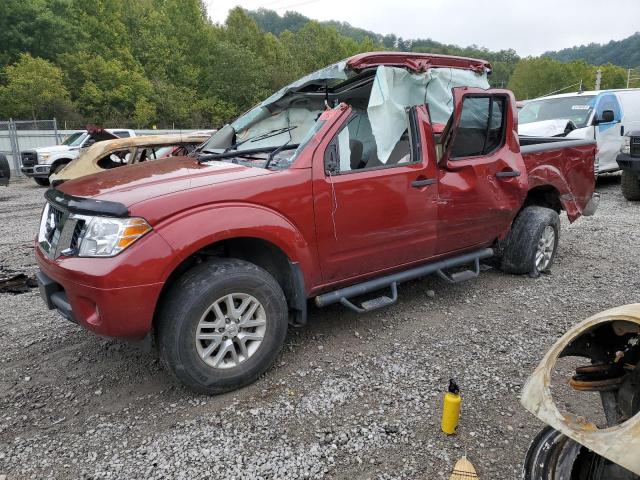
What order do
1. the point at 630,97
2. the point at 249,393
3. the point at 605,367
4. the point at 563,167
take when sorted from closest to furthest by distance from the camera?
the point at 605,367
the point at 249,393
the point at 563,167
the point at 630,97

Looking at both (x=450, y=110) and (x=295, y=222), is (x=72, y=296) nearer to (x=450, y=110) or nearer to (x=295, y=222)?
(x=295, y=222)

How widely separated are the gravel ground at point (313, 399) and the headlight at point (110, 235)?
38.5 inches

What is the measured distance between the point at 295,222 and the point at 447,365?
1.44 metres

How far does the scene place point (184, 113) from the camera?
41.5m

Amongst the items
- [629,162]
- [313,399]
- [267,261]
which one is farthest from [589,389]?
[629,162]

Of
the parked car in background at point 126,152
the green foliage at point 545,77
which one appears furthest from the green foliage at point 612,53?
the parked car in background at point 126,152

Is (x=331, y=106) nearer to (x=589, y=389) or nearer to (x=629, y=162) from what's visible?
(x=589, y=389)

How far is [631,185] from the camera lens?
9.12 m

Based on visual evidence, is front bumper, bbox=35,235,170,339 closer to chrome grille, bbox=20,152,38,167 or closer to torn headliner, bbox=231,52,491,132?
torn headliner, bbox=231,52,491,132

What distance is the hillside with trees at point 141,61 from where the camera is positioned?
1201 inches

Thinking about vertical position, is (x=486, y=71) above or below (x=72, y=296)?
above

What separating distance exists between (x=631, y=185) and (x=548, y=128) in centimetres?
196

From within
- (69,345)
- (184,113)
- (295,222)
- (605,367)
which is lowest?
(69,345)

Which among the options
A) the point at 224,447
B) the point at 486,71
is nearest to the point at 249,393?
the point at 224,447
